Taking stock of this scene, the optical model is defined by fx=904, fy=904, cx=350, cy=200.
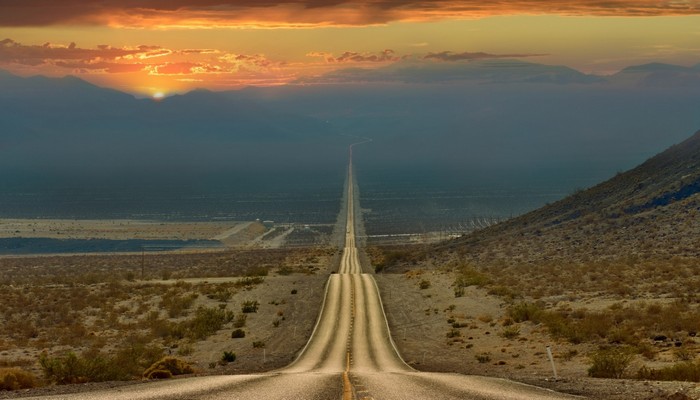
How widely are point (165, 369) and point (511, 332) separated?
19.8 metres

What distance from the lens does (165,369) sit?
31641 mm

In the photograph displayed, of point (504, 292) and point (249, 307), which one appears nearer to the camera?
point (504, 292)

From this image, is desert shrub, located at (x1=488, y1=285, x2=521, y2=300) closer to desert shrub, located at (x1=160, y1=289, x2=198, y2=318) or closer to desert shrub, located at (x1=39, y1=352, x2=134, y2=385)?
desert shrub, located at (x1=160, y1=289, x2=198, y2=318)

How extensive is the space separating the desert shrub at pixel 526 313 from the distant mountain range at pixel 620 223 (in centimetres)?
1832

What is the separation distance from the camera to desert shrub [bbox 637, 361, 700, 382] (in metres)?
26.4

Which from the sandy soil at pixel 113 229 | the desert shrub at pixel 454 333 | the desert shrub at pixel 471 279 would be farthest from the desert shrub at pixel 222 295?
the sandy soil at pixel 113 229

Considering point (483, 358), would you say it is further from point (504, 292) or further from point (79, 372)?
point (504, 292)

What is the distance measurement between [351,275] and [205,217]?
121 m

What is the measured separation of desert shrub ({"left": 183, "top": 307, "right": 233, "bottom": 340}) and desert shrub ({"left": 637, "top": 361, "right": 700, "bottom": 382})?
28715mm

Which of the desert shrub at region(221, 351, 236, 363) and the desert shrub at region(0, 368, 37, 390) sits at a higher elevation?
the desert shrub at region(0, 368, 37, 390)

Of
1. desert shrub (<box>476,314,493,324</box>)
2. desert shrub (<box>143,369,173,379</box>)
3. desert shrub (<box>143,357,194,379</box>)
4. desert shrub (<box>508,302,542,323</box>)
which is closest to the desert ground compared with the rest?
desert shrub (<box>476,314,493,324</box>)

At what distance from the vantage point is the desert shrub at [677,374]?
26.4 m

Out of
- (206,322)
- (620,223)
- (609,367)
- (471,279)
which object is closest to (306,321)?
(206,322)

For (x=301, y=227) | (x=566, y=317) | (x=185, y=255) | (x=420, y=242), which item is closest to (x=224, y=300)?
(x=566, y=317)
